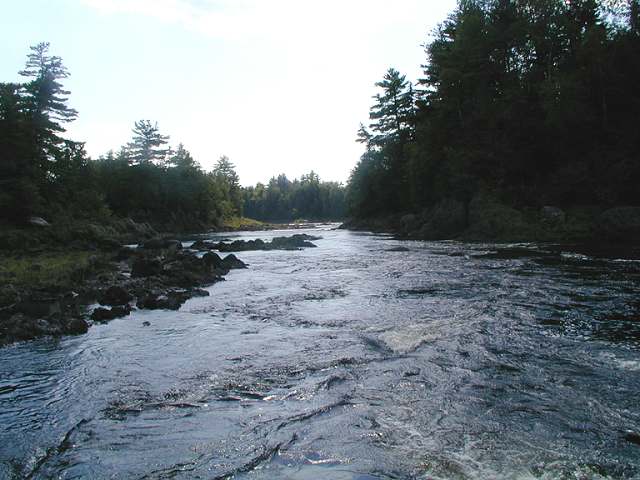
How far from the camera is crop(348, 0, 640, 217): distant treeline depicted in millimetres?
36312

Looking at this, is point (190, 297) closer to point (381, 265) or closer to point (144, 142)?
point (381, 265)

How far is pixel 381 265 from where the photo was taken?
24.7 meters

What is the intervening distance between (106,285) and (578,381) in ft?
54.8

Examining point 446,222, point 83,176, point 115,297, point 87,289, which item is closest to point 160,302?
point 115,297

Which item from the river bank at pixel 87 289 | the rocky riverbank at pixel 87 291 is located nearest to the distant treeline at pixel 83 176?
the river bank at pixel 87 289

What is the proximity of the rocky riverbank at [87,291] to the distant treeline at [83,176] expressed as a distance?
21.6 meters

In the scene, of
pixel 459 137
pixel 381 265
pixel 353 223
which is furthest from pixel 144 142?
pixel 381 265

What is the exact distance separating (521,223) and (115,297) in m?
31.8

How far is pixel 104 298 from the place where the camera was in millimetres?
15250

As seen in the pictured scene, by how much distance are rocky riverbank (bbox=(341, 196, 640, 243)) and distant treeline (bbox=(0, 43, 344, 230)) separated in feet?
127

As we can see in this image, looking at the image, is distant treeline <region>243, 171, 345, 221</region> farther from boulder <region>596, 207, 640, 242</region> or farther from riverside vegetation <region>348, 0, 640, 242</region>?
boulder <region>596, 207, 640, 242</region>

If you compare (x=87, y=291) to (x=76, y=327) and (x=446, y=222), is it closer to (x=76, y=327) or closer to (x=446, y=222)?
(x=76, y=327)

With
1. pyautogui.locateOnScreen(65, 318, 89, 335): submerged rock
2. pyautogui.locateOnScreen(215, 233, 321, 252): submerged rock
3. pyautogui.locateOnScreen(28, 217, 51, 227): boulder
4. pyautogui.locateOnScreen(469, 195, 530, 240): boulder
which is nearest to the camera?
pyautogui.locateOnScreen(65, 318, 89, 335): submerged rock

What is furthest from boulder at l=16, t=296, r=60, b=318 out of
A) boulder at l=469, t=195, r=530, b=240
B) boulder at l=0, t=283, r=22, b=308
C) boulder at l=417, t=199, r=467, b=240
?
boulder at l=417, t=199, r=467, b=240
